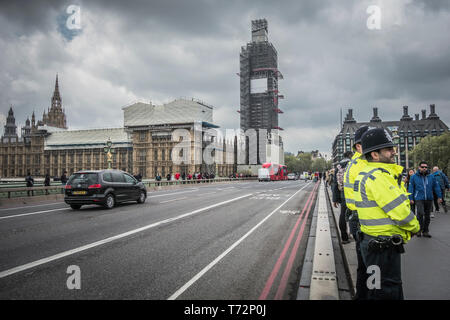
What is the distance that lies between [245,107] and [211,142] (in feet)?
64.4

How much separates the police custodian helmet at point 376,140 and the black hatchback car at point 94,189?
434 inches

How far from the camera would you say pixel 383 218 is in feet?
8.86

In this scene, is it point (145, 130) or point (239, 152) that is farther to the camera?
point (239, 152)

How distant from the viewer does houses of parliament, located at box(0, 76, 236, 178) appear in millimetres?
85750

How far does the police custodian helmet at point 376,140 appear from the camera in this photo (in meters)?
2.82

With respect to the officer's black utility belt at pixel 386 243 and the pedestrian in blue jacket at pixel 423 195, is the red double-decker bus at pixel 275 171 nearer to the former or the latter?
the pedestrian in blue jacket at pixel 423 195

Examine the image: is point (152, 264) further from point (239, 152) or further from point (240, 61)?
point (240, 61)

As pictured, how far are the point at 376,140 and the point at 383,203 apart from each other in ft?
2.09

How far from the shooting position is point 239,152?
9931cm

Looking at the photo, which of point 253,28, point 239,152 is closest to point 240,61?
point 253,28

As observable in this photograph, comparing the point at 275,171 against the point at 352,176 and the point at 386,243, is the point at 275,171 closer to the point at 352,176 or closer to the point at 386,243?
the point at 352,176

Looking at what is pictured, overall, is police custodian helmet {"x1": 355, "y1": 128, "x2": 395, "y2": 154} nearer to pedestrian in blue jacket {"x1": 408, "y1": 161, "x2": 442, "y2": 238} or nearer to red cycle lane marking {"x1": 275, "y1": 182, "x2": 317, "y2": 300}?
red cycle lane marking {"x1": 275, "y1": 182, "x2": 317, "y2": 300}

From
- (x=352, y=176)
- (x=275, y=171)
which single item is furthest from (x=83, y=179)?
(x=275, y=171)
